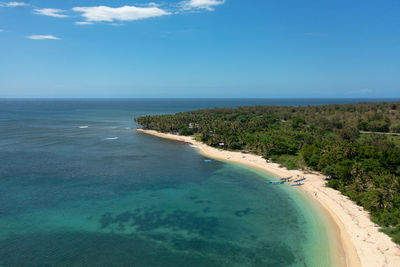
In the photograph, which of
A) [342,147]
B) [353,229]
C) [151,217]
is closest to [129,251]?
[151,217]

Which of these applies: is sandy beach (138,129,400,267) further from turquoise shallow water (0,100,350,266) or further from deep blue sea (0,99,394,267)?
turquoise shallow water (0,100,350,266)

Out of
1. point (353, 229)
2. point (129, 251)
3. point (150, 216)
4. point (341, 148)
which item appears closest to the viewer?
point (129, 251)

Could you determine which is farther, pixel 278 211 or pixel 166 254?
pixel 278 211

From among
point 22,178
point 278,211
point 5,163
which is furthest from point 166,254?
point 5,163

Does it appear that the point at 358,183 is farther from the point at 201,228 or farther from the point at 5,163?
the point at 5,163

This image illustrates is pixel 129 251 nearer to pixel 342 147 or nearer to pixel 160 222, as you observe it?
pixel 160 222

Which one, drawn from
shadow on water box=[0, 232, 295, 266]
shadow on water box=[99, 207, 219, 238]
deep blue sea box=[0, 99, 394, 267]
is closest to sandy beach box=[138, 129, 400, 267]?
deep blue sea box=[0, 99, 394, 267]
